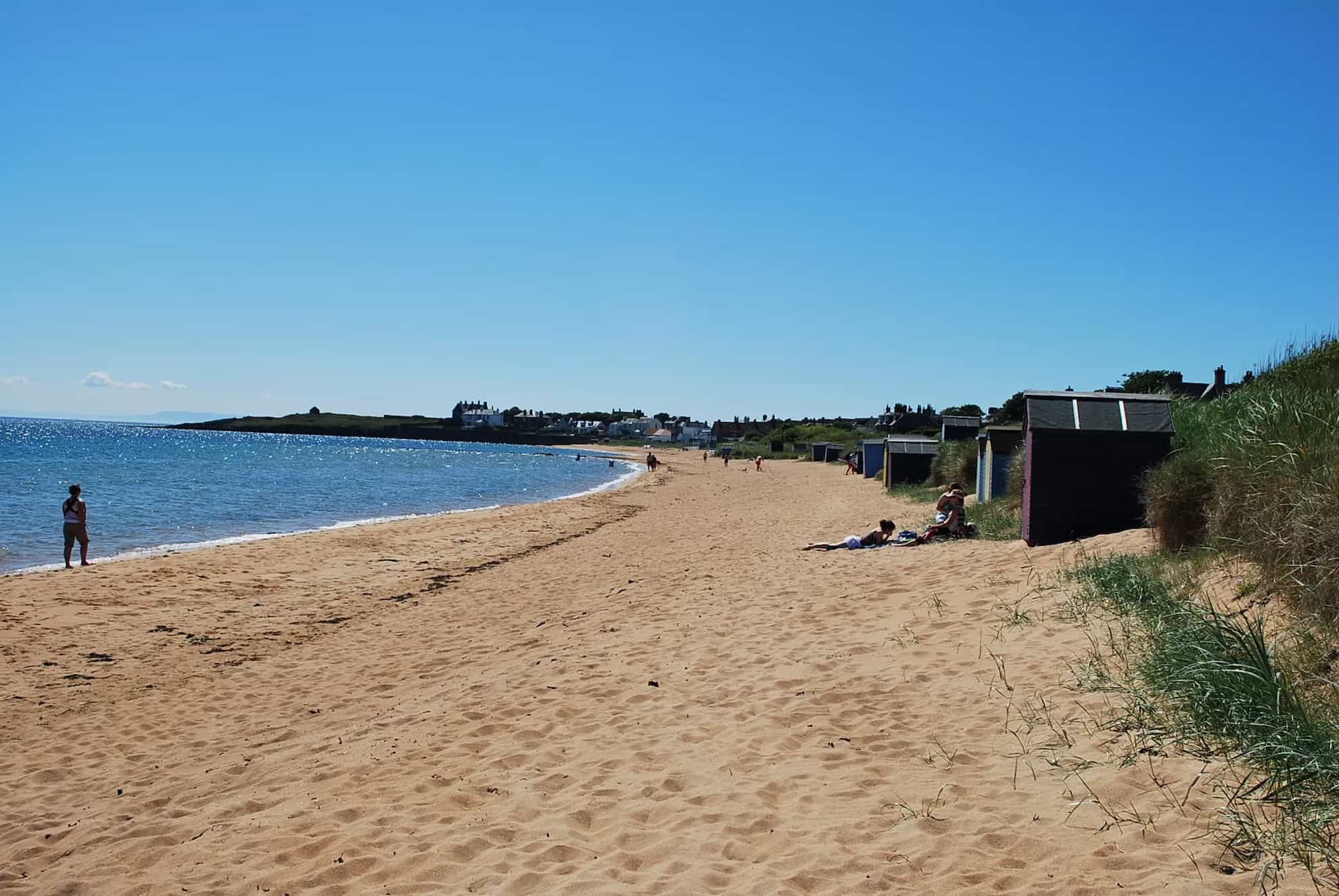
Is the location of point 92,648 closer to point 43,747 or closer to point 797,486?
point 43,747

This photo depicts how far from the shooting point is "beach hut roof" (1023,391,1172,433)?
11586 mm

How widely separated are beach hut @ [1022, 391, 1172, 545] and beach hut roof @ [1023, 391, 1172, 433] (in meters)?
0.02

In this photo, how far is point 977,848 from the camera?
3.77m

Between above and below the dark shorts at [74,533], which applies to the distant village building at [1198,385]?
above

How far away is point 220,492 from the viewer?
34656mm

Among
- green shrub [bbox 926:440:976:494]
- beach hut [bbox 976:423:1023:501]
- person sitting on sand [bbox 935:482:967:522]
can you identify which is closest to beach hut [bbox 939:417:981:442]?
green shrub [bbox 926:440:976:494]

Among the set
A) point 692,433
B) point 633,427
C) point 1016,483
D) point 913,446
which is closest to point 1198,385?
point 913,446

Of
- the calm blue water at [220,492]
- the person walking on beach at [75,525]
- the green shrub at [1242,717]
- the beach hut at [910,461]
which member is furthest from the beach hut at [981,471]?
the person walking on beach at [75,525]

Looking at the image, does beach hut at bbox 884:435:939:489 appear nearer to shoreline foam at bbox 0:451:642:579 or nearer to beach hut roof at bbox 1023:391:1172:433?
shoreline foam at bbox 0:451:642:579

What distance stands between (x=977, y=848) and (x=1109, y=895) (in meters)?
0.62

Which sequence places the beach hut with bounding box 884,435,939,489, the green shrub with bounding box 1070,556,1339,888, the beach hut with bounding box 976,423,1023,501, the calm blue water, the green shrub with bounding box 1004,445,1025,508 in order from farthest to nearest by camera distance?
the beach hut with bounding box 884,435,939,489 < the calm blue water < the beach hut with bounding box 976,423,1023,501 < the green shrub with bounding box 1004,445,1025,508 < the green shrub with bounding box 1070,556,1339,888

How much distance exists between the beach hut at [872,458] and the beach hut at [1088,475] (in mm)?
28114

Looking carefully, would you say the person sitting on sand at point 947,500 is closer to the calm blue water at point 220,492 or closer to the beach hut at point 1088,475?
the beach hut at point 1088,475

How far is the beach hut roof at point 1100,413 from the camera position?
1159 centimetres
